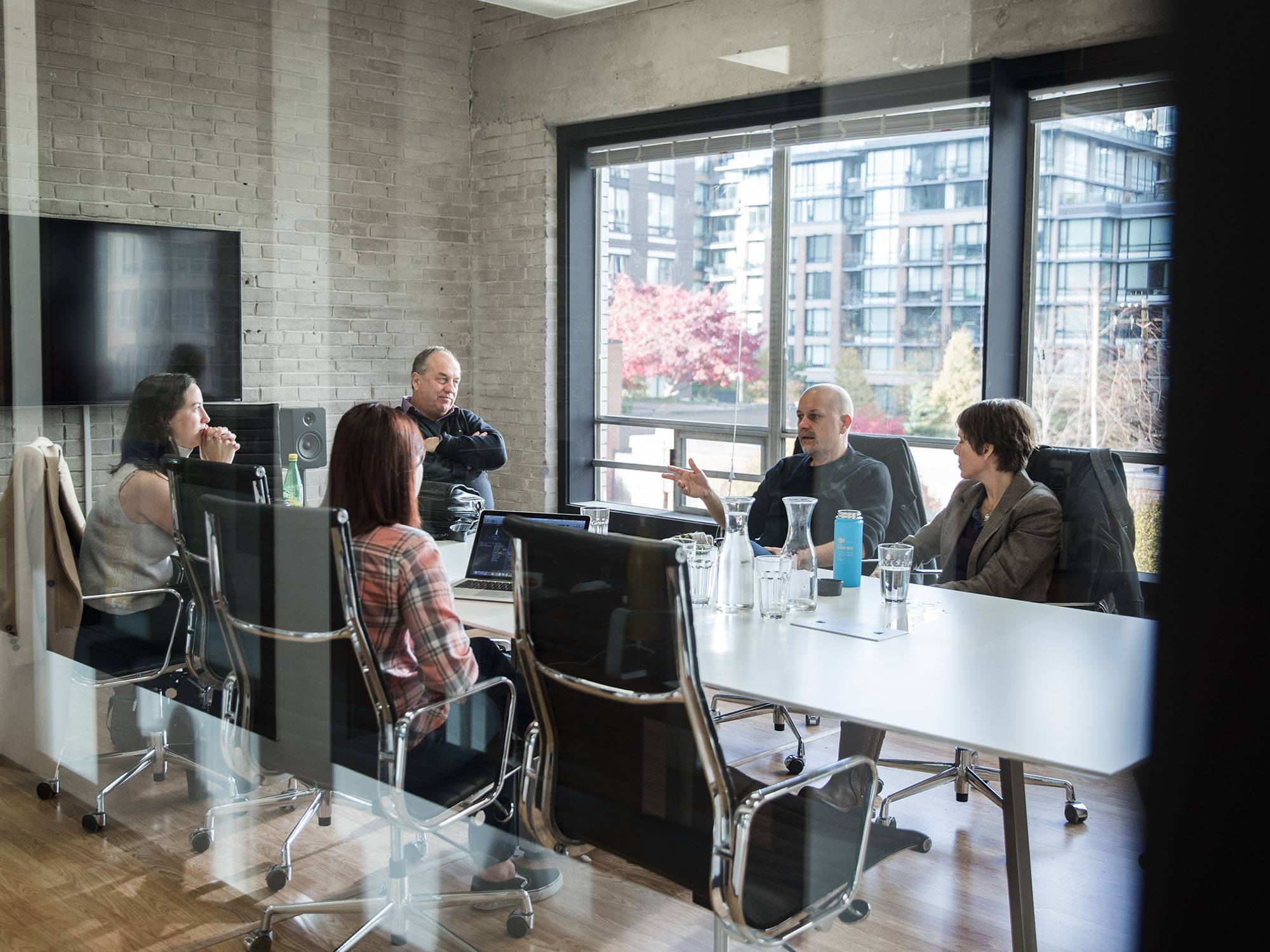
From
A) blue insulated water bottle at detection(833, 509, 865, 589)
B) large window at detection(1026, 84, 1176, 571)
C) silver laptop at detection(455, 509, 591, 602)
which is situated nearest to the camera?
large window at detection(1026, 84, 1176, 571)

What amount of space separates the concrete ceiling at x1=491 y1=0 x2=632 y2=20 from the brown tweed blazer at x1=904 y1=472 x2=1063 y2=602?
1.75 m

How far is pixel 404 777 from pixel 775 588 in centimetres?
94

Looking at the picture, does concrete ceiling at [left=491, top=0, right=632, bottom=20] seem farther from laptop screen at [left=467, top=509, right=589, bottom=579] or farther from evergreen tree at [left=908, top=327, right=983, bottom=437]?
evergreen tree at [left=908, top=327, right=983, bottom=437]

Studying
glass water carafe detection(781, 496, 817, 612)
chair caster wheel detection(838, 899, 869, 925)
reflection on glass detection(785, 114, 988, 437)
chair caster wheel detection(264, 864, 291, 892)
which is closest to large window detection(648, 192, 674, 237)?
reflection on glass detection(785, 114, 988, 437)

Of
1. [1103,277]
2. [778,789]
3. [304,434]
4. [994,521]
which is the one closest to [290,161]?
[304,434]

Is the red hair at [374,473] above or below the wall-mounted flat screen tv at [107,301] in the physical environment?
below

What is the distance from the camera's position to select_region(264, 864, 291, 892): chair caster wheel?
93.4 inches

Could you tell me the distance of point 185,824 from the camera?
2383 millimetres

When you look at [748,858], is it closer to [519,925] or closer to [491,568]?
[519,925]

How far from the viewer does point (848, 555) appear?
2924 millimetres

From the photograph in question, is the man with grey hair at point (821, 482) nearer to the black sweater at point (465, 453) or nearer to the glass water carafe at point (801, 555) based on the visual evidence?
the glass water carafe at point (801, 555)

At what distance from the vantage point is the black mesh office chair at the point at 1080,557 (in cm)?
121

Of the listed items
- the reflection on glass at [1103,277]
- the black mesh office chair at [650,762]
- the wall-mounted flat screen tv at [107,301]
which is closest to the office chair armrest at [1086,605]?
the reflection on glass at [1103,277]

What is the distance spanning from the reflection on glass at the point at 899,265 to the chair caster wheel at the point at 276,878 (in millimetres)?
1736
